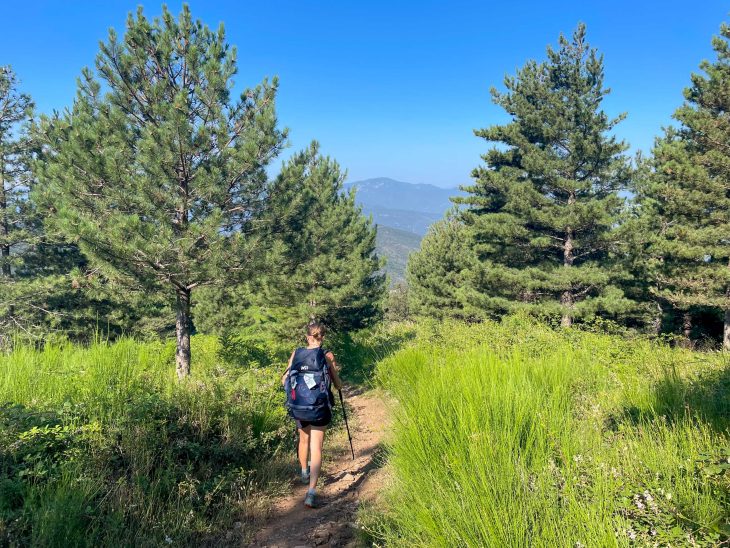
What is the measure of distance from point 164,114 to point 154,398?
4.98 meters

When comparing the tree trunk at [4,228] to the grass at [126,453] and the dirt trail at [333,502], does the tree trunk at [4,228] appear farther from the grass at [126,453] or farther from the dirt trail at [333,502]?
the dirt trail at [333,502]

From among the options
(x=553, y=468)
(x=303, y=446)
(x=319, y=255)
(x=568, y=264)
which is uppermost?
(x=319, y=255)

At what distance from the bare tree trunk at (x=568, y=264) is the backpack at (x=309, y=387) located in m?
14.5

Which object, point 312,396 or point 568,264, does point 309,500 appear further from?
point 568,264

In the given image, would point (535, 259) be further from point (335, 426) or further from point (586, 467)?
point (586, 467)

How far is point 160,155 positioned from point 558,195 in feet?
53.9

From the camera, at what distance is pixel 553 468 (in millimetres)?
2105

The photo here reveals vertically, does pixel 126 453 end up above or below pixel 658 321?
above

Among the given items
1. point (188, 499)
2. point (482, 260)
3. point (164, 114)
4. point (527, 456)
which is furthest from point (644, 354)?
point (482, 260)

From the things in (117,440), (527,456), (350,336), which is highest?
(527,456)

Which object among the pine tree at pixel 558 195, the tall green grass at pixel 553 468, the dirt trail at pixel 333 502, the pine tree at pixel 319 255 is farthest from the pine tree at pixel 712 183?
the dirt trail at pixel 333 502

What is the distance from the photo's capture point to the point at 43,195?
7.16 meters

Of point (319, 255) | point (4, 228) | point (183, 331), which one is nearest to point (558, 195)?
point (319, 255)

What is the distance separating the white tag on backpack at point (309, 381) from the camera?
12.9 feet
